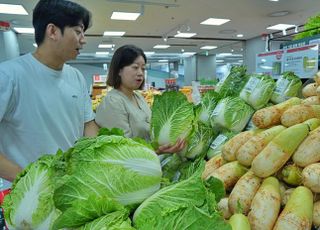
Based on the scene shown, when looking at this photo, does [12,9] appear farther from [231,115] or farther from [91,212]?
[91,212]

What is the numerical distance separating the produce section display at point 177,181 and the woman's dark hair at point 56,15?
72cm

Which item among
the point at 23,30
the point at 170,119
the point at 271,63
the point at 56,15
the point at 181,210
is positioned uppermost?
the point at 23,30

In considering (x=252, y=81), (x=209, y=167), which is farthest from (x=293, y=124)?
(x=252, y=81)

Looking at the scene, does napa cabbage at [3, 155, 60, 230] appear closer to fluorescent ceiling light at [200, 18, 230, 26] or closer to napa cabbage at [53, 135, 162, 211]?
napa cabbage at [53, 135, 162, 211]

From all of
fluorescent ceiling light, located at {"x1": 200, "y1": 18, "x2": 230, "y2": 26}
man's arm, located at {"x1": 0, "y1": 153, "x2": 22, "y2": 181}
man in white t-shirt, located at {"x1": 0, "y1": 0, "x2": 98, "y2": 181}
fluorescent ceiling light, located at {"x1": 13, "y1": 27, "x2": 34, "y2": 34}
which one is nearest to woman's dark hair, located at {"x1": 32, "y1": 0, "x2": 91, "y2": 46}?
man in white t-shirt, located at {"x1": 0, "y1": 0, "x2": 98, "y2": 181}

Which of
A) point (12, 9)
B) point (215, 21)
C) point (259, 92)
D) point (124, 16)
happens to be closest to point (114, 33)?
point (124, 16)

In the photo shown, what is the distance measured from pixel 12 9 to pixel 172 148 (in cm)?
904

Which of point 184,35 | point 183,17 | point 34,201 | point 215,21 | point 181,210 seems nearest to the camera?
point 181,210

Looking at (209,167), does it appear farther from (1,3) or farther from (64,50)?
(1,3)

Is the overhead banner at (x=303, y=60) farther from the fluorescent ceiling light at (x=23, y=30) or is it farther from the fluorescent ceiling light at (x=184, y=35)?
the fluorescent ceiling light at (x=184, y=35)

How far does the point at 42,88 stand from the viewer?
1.67 meters

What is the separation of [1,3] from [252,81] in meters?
8.37

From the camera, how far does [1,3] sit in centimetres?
783

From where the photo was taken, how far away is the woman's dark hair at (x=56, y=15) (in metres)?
1.59
